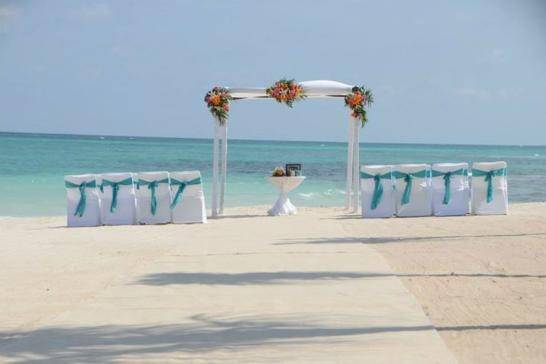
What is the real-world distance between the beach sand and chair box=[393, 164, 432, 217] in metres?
2.58

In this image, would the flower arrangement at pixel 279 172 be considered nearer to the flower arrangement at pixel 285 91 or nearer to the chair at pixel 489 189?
the flower arrangement at pixel 285 91

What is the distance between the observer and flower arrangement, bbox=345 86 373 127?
15.4m

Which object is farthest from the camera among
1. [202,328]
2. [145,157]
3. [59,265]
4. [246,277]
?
[145,157]

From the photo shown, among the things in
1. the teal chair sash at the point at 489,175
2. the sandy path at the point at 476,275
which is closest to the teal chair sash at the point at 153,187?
the sandy path at the point at 476,275

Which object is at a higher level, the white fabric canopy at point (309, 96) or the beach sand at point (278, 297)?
the white fabric canopy at point (309, 96)

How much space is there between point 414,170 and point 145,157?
1807 inches

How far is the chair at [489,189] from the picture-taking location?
14.3 meters

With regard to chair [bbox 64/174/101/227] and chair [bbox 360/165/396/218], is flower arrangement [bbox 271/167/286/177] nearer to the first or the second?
chair [bbox 360/165/396/218]

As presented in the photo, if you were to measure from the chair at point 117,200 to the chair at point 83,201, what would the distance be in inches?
4.1

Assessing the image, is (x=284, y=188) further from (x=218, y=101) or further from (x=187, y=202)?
(x=187, y=202)

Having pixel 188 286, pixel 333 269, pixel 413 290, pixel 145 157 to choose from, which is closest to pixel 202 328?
pixel 188 286

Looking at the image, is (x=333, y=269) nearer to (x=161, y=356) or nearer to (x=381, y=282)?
(x=381, y=282)

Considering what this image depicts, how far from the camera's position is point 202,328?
5379 millimetres

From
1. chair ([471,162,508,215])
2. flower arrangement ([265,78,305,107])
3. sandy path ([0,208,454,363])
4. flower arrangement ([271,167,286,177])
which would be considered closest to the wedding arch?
flower arrangement ([265,78,305,107])
